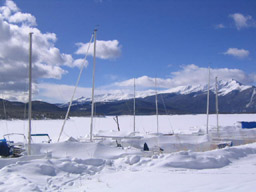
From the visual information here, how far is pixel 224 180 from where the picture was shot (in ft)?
21.3

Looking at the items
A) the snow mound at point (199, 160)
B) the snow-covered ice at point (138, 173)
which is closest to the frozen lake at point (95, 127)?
the snow-covered ice at point (138, 173)

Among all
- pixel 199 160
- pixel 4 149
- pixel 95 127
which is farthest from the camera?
pixel 95 127

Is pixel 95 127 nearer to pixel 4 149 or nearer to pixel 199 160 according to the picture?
pixel 4 149

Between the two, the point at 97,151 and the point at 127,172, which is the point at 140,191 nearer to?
the point at 127,172

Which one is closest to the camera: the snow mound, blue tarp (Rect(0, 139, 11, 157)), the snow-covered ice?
the snow-covered ice

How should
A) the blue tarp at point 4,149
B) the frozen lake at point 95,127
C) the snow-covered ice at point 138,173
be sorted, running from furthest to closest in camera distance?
the frozen lake at point 95,127 < the blue tarp at point 4,149 < the snow-covered ice at point 138,173

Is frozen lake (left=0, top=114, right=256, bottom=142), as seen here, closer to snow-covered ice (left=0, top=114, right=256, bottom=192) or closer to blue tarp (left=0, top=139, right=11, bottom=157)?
blue tarp (left=0, top=139, right=11, bottom=157)

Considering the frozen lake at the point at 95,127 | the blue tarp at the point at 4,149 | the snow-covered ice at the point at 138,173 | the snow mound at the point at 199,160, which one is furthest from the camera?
the frozen lake at the point at 95,127

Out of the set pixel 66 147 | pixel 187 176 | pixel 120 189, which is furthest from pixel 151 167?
pixel 66 147

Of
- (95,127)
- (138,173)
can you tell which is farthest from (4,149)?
(95,127)

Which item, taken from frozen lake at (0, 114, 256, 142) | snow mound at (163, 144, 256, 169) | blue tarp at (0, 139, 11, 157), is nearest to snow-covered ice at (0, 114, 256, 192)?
snow mound at (163, 144, 256, 169)

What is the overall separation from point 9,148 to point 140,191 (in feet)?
25.3

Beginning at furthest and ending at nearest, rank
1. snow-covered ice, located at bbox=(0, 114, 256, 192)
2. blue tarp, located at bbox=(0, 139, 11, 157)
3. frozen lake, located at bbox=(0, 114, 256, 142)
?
frozen lake, located at bbox=(0, 114, 256, 142), blue tarp, located at bbox=(0, 139, 11, 157), snow-covered ice, located at bbox=(0, 114, 256, 192)

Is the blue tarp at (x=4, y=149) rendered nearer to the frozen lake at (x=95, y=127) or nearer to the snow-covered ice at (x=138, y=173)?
the snow-covered ice at (x=138, y=173)
